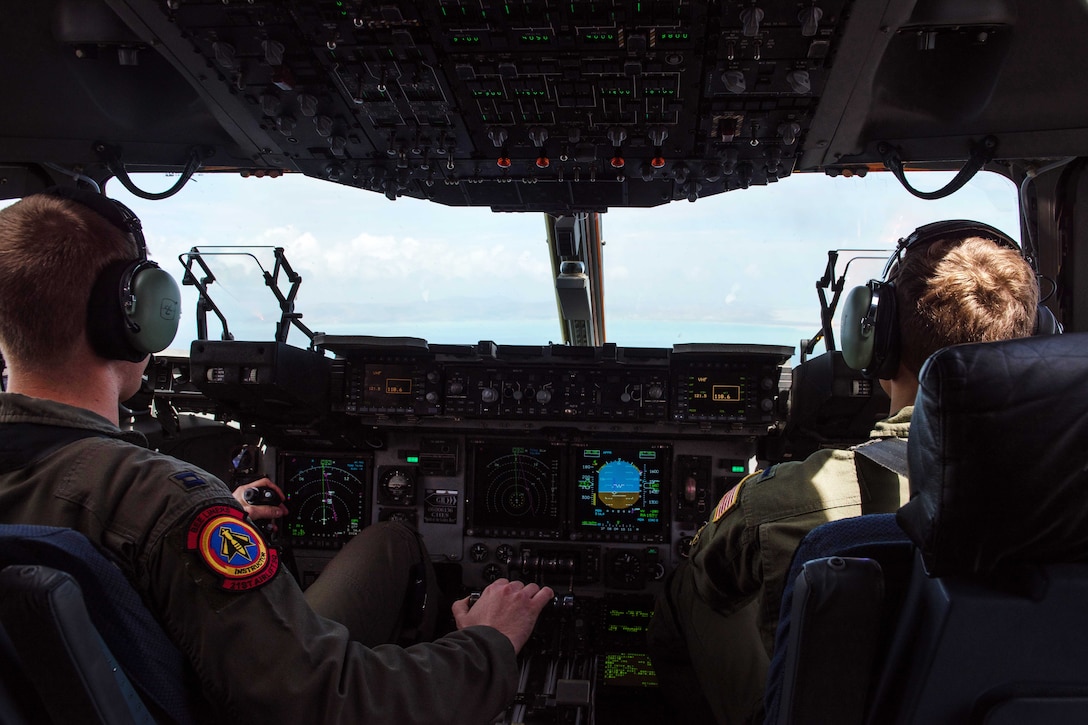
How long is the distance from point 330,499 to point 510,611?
2.03 m

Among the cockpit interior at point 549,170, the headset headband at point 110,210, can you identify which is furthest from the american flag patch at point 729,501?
the headset headband at point 110,210

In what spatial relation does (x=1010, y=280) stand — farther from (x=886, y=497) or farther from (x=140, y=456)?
(x=140, y=456)

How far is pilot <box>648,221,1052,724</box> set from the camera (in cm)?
124

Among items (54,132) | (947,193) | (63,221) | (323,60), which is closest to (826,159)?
(947,193)

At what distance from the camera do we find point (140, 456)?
41.2 inches

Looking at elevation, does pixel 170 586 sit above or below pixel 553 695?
above

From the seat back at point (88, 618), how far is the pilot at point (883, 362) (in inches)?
38.1

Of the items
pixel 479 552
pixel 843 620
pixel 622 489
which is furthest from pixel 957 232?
pixel 479 552

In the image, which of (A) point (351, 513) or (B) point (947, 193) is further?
(A) point (351, 513)

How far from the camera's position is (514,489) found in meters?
3.18

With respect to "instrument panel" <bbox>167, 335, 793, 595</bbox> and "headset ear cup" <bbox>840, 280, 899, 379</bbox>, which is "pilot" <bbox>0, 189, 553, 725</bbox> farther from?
"instrument panel" <bbox>167, 335, 793, 595</bbox>

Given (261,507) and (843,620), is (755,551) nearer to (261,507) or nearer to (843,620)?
(843,620)

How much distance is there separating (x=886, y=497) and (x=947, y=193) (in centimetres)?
129

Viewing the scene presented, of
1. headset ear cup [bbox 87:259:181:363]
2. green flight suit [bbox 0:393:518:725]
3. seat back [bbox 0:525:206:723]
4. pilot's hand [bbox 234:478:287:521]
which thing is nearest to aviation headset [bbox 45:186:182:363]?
headset ear cup [bbox 87:259:181:363]
